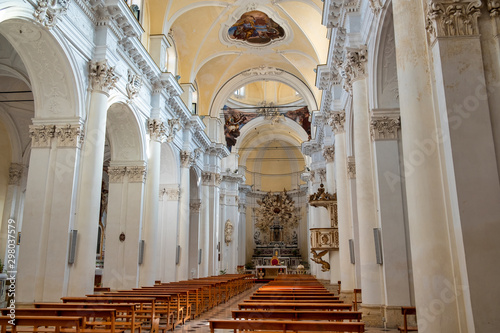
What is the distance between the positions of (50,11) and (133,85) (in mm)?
4487

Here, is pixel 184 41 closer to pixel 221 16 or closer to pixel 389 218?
pixel 221 16

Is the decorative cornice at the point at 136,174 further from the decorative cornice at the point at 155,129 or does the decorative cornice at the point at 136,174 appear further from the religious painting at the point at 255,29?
the religious painting at the point at 255,29

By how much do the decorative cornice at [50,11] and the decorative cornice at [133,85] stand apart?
377 cm

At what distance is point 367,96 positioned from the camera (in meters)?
9.73

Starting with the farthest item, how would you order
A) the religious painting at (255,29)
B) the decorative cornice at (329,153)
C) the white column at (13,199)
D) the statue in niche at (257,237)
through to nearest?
the statue in niche at (257,237)
the religious painting at (255,29)
the decorative cornice at (329,153)
the white column at (13,199)

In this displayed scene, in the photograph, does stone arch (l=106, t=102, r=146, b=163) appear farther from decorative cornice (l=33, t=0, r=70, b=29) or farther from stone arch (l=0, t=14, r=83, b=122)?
decorative cornice (l=33, t=0, r=70, b=29)

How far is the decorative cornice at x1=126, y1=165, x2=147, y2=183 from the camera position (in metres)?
14.2

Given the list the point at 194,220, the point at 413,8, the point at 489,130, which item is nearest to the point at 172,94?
the point at 194,220

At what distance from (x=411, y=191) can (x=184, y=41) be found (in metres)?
15.9

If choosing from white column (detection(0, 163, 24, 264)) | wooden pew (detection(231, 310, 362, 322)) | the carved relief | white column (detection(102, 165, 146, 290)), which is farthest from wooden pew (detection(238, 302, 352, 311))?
the carved relief

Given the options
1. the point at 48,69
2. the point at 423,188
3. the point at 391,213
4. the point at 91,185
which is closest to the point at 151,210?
the point at 91,185

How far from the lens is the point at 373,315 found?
8633mm

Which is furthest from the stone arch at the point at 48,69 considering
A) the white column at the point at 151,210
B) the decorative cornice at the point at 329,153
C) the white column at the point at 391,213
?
the decorative cornice at the point at 329,153

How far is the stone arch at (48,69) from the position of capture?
356 inches
